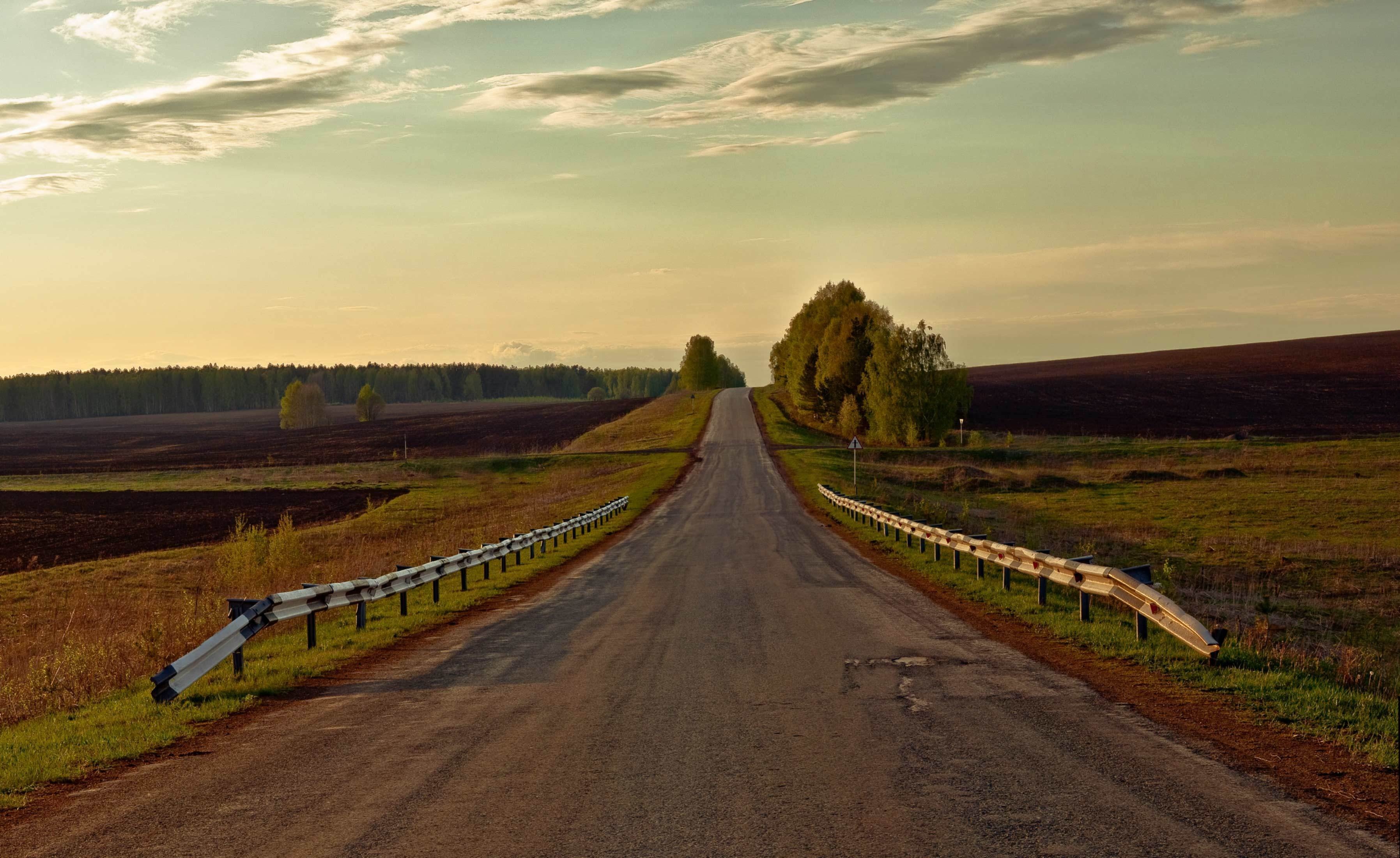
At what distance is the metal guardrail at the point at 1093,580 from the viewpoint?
11312mm

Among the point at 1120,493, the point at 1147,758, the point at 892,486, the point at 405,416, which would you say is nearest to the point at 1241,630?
the point at 1147,758

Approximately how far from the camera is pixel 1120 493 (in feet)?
152

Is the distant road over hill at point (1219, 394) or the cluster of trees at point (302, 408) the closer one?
the distant road over hill at point (1219, 394)

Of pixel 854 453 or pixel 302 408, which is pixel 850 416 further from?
pixel 302 408

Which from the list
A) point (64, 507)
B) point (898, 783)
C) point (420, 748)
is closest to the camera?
point (898, 783)

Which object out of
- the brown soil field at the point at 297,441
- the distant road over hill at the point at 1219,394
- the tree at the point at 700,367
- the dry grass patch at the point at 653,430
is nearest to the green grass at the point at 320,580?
the dry grass patch at the point at 653,430

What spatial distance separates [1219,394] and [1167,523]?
72.4 metres

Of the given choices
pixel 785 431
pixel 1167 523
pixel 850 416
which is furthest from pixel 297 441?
pixel 1167 523

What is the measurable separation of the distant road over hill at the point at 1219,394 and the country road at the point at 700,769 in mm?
73215

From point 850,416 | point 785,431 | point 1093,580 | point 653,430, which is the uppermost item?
point 850,416

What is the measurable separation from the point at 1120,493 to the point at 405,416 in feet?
435

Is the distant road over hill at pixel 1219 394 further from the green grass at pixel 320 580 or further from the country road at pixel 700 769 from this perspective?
the country road at pixel 700 769

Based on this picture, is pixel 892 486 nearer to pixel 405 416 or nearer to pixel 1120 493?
pixel 1120 493

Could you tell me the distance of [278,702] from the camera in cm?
1048
